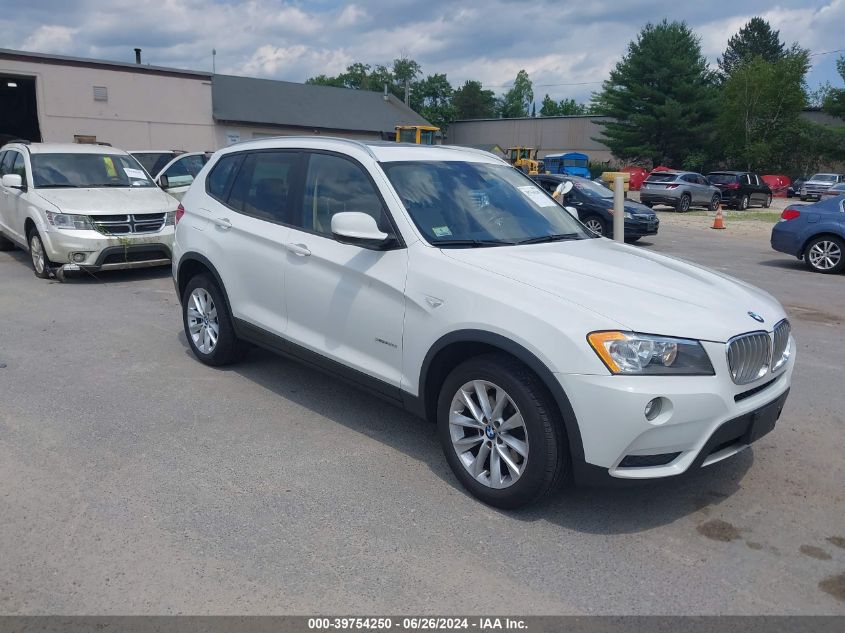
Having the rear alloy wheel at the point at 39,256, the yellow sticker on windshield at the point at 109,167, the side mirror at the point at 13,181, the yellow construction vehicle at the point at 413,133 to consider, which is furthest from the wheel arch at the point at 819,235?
the yellow construction vehicle at the point at 413,133

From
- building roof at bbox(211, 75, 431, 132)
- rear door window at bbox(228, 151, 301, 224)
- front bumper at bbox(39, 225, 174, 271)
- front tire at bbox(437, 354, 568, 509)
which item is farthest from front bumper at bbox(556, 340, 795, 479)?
building roof at bbox(211, 75, 431, 132)

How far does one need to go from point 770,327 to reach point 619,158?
176 feet

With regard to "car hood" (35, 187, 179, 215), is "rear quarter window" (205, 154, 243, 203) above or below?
above

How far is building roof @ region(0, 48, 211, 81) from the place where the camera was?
31.2 meters

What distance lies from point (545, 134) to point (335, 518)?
6689cm

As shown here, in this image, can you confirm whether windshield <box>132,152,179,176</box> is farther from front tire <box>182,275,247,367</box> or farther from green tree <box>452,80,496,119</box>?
green tree <box>452,80,496,119</box>

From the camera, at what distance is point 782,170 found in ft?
171

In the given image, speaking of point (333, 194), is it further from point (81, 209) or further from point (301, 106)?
point (301, 106)

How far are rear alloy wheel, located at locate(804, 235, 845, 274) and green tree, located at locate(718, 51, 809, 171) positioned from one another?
140 feet

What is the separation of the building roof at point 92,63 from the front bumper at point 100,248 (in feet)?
88.0

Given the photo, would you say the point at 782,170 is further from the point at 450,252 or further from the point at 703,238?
the point at 450,252

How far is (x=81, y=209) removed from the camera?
951 cm

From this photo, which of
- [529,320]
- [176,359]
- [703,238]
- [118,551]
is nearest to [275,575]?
[118,551]

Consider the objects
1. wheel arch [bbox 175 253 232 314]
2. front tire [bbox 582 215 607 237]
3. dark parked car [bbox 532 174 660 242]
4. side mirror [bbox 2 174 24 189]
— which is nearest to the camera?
wheel arch [bbox 175 253 232 314]
